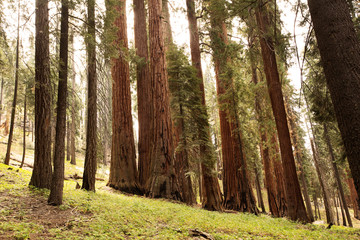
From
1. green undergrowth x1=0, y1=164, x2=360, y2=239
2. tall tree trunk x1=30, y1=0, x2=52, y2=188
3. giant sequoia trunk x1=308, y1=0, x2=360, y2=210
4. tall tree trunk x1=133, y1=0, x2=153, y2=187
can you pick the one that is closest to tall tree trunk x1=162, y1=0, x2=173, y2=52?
tall tree trunk x1=133, y1=0, x2=153, y2=187

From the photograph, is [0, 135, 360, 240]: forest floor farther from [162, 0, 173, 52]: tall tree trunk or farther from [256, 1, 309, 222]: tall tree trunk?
[162, 0, 173, 52]: tall tree trunk

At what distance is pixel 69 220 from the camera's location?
13.4 feet

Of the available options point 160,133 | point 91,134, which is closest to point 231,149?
point 160,133

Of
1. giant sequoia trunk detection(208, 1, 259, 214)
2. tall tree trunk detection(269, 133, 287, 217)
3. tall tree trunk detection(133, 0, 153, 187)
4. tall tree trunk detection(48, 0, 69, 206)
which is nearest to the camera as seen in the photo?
tall tree trunk detection(48, 0, 69, 206)

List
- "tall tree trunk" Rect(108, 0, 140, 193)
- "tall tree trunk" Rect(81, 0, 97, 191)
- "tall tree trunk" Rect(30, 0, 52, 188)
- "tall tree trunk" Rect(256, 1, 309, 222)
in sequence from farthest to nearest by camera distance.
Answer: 1. "tall tree trunk" Rect(108, 0, 140, 193)
2. "tall tree trunk" Rect(256, 1, 309, 222)
3. "tall tree trunk" Rect(81, 0, 97, 191)
4. "tall tree trunk" Rect(30, 0, 52, 188)

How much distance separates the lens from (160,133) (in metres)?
8.69

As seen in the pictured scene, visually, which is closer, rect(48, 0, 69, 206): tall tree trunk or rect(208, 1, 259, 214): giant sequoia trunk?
rect(48, 0, 69, 206): tall tree trunk

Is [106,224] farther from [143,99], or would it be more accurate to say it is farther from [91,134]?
[143,99]

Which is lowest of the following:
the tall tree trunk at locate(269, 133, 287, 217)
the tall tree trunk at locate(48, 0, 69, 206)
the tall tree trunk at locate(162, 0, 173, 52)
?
the tall tree trunk at locate(269, 133, 287, 217)

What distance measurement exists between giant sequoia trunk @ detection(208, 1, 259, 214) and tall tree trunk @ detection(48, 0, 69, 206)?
7.28 metres

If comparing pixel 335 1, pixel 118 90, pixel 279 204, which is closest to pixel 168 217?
pixel 335 1

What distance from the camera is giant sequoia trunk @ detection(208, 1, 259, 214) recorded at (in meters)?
10.8

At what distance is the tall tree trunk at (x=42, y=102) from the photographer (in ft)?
19.1

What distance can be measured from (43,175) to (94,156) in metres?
1.57
